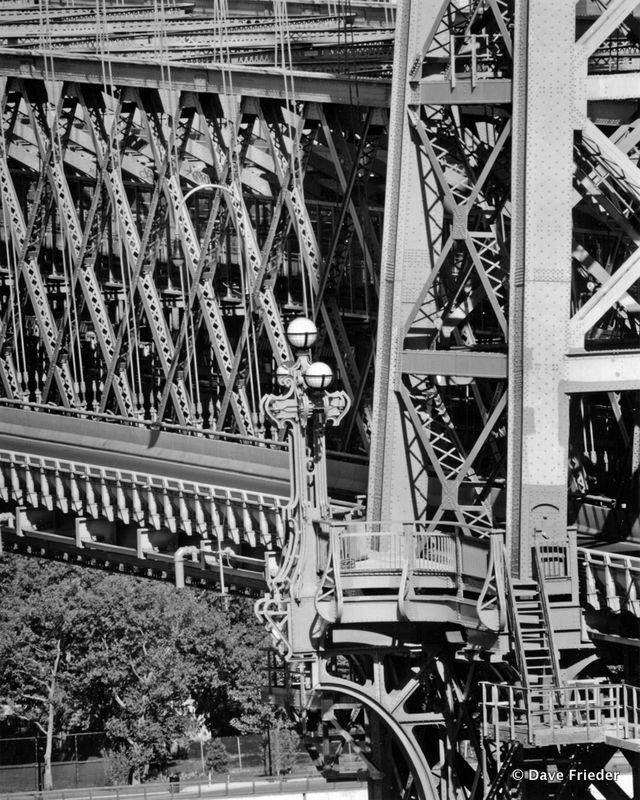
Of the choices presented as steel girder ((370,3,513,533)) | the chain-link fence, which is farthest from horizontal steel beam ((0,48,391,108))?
the chain-link fence

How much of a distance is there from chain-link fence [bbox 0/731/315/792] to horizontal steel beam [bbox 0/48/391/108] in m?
24.9

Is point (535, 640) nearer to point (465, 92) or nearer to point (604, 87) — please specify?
point (604, 87)

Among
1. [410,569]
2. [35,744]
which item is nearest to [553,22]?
[410,569]

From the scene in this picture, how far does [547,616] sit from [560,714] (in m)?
1.42

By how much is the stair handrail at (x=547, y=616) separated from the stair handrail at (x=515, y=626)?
1.25ft

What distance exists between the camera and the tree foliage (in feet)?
278

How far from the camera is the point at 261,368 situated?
69.1 meters

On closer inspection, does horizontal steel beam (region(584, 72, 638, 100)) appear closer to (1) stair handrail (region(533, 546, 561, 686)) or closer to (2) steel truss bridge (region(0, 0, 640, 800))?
(2) steel truss bridge (region(0, 0, 640, 800))

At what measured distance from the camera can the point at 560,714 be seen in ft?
106

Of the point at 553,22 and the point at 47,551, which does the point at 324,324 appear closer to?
the point at 47,551

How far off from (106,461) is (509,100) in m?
29.0

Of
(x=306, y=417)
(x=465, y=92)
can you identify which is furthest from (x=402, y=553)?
(x=465, y=92)

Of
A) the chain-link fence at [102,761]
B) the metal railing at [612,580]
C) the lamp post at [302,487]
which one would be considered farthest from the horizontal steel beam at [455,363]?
the chain-link fence at [102,761]

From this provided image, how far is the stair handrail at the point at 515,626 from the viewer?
3250cm
